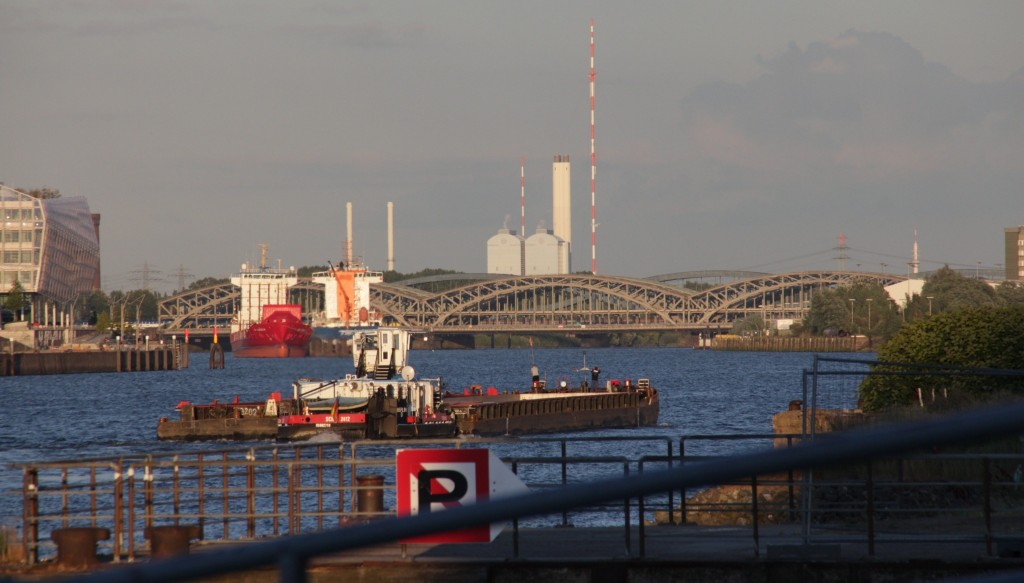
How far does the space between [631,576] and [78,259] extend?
173 metres

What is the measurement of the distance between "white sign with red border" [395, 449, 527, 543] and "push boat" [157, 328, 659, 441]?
3480 centimetres

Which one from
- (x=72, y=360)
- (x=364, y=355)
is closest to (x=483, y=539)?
(x=364, y=355)

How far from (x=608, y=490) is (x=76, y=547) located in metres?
12.6

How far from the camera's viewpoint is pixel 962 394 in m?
23.2

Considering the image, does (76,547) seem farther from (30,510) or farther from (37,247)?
(37,247)

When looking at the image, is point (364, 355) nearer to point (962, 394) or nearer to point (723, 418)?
point (723, 418)

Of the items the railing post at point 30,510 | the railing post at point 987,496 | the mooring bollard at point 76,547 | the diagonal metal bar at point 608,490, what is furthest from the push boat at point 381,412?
the diagonal metal bar at point 608,490

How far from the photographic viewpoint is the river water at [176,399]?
50.5m

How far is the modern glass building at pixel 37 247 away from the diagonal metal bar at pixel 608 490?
535 feet

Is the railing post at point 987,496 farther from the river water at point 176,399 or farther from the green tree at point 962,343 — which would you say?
the green tree at point 962,343

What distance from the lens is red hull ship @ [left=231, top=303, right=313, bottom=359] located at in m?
147

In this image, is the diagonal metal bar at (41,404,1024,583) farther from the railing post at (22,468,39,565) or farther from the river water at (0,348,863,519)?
the river water at (0,348,863,519)

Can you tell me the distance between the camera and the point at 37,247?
162 metres

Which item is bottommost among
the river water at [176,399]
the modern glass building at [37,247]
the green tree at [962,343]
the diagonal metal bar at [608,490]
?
the river water at [176,399]
